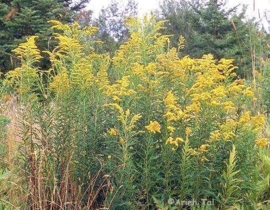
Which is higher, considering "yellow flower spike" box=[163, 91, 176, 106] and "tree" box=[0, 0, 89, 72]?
"tree" box=[0, 0, 89, 72]

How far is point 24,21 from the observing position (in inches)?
477

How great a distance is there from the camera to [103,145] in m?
3.51

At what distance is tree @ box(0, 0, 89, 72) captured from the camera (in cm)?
1198

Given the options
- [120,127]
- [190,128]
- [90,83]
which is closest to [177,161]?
[190,128]

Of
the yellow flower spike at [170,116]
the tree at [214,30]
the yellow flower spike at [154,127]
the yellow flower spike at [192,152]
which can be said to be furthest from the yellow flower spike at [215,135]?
the tree at [214,30]

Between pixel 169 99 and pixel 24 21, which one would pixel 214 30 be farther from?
pixel 169 99

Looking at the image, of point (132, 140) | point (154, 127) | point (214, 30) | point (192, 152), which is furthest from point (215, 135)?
point (214, 30)

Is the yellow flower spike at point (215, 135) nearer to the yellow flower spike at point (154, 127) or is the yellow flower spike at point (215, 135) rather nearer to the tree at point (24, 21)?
the yellow flower spike at point (154, 127)

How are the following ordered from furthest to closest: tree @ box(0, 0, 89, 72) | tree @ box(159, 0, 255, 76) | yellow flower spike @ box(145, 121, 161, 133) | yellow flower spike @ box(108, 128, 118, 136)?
1. tree @ box(159, 0, 255, 76)
2. tree @ box(0, 0, 89, 72)
3. yellow flower spike @ box(108, 128, 118, 136)
4. yellow flower spike @ box(145, 121, 161, 133)

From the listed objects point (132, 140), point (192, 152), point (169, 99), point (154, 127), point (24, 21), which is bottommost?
point (192, 152)

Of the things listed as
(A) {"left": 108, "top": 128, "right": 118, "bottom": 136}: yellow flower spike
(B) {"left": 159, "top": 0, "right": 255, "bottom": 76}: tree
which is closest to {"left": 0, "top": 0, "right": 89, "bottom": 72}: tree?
(B) {"left": 159, "top": 0, "right": 255, "bottom": 76}: tree

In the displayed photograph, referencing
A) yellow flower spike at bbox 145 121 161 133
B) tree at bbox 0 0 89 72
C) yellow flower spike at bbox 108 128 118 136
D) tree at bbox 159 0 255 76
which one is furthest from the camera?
tree at bbox 159 0 255 76

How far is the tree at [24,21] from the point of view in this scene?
11977 mm

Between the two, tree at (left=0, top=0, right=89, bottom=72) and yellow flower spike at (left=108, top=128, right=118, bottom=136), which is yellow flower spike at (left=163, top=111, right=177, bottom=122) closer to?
yellow flower spike at (left=108, top=128, right=118, bottom=136)
